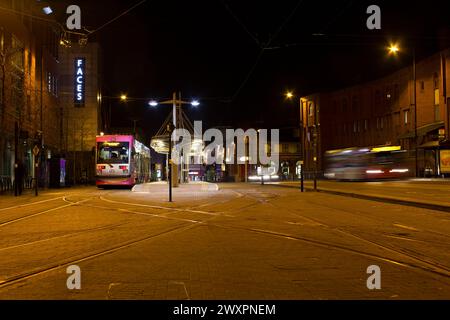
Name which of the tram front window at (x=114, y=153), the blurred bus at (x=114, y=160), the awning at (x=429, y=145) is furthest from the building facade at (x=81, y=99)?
the awning at (x=429, y=145)

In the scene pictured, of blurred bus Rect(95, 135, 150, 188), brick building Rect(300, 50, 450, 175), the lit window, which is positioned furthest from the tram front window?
the lit window

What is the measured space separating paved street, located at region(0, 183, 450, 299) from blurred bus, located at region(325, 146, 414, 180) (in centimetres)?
3323

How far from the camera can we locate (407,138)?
58344 mm

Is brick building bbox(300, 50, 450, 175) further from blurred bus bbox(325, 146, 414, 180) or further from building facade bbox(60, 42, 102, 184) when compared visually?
→ building facade bbox(60, 42, 102, 184)

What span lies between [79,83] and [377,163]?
1514 inches

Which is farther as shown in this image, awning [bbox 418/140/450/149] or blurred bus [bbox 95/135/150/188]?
awning [bbox 418/140/450/149]

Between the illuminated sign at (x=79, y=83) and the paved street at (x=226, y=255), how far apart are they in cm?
5224

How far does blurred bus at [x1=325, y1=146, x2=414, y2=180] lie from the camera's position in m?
50.8

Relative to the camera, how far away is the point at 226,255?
9.96 metres

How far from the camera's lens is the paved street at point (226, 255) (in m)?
7.14

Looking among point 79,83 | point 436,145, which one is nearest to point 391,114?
point 436,145

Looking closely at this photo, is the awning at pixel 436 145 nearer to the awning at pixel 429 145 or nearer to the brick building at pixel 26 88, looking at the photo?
the awning at pixel 429 145
